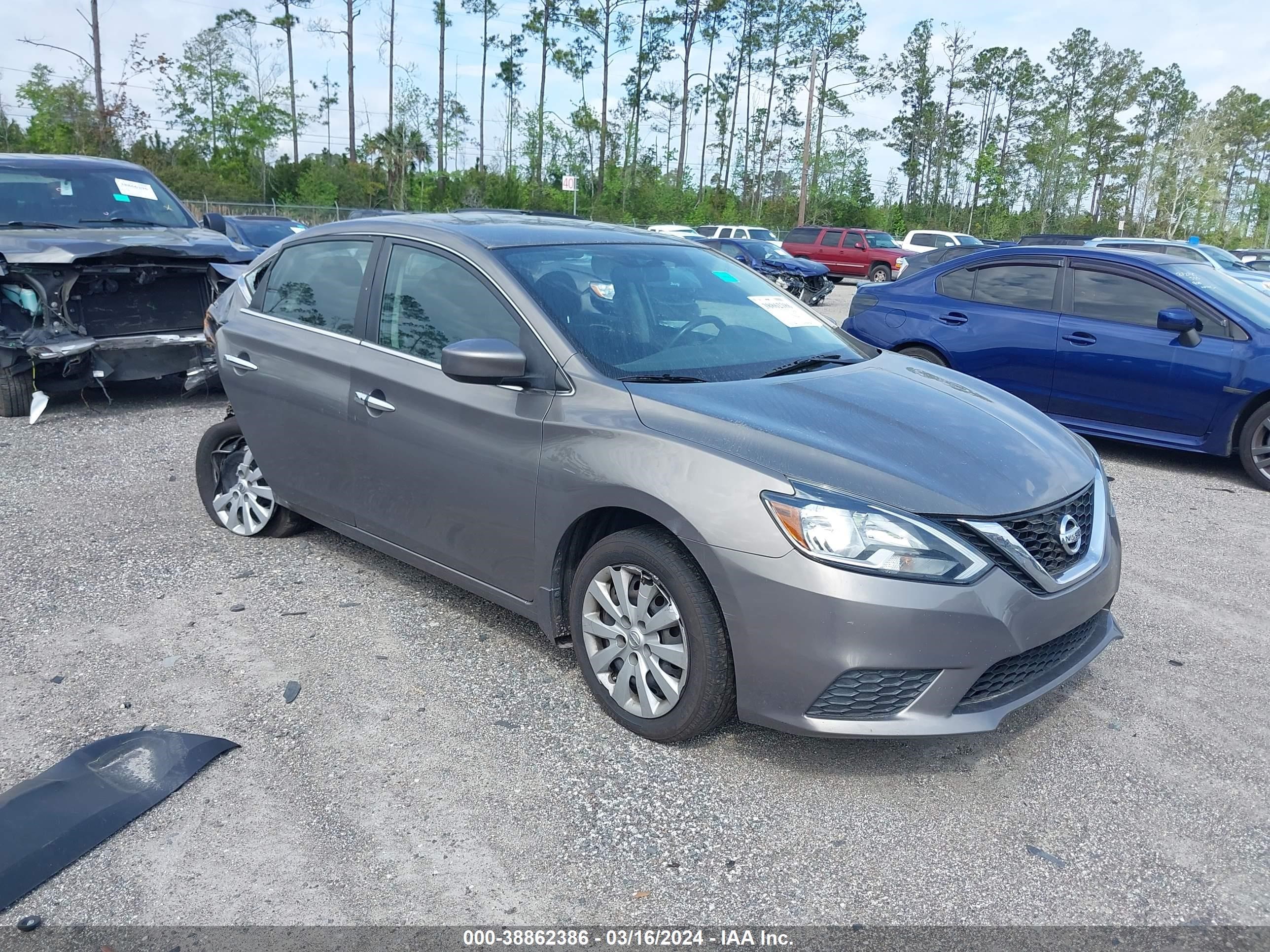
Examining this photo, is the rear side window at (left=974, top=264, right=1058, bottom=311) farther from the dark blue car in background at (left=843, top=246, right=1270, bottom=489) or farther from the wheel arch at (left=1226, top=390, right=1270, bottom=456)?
the wheel arch at (left=1226, top=390, right=1270, bottom=456)

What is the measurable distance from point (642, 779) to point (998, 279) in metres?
6.34

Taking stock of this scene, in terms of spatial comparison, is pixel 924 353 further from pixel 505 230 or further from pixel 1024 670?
pixel 1024 670

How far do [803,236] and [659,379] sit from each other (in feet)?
107

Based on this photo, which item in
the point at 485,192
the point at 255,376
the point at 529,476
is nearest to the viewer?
the point at 529,476

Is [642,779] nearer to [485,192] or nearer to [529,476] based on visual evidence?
[529,476]

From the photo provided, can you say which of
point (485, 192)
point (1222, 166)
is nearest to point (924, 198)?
point (1222, 166)

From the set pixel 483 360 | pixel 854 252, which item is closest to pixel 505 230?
pixel 483 360

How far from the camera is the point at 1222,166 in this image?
5600cm

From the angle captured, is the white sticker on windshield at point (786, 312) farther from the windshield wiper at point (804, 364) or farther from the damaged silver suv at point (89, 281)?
the damaged silver suv at point (89, 281)

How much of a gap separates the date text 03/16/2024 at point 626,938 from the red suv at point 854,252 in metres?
30.2

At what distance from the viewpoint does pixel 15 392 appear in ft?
26.1

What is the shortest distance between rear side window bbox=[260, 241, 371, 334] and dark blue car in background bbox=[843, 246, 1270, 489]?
212 inches

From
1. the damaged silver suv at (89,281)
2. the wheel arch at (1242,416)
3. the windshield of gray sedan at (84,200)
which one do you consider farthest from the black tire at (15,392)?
the wheel arch at (1242,416)

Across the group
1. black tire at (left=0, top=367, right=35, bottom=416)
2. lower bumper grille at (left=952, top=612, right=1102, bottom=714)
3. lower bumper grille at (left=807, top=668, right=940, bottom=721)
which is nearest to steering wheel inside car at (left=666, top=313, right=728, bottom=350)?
lower bumper grille at (left=807, top=668, right=940, bottom=721)
